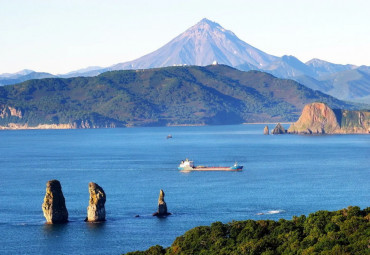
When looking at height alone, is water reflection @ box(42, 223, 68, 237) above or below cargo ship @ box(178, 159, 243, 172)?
below

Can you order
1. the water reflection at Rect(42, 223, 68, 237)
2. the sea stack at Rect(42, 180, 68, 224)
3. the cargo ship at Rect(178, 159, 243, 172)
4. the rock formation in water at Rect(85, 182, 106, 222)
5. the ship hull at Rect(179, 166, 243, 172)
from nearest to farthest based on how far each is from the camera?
the water reflection at Rect(42, 223, 68, 237)
the rock formation in water at Rect(85, 182, 106, 222)
the sea stack at Rect(42, 180, 68, 224)
the ship hull at Rect(179, 166, 243, 172)
the cargo ship at Rect(178, 159, 243, 172)

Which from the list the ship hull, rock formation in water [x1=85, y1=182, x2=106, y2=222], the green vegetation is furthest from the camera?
the ship hull

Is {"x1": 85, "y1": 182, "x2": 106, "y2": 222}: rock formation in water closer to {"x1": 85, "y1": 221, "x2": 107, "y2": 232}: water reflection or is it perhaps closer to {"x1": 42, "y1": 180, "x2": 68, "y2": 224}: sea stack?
{"x1": 85, "y1": 221, "x2": 107, "y2": 232}: water reflection

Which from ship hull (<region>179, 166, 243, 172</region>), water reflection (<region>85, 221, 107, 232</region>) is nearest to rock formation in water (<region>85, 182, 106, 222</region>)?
water reflection (<region>85, 221, 107, 232</region>)

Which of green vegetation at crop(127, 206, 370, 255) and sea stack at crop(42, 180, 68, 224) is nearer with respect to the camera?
green vegetation at crop(127, 206, 370, 255)

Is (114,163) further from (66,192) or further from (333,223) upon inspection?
Answer: (333,223)

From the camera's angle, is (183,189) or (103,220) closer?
(103,220)

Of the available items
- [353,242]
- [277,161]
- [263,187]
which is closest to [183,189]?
[263,187]
